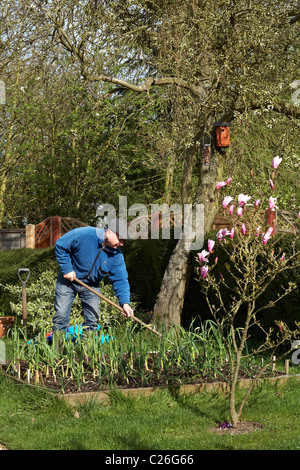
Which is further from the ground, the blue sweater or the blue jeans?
the blue sweater

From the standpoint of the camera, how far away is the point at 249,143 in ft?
38.4

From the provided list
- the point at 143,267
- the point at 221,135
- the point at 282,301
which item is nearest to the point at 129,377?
the point at 282,301

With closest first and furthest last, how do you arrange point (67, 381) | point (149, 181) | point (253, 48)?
point (67, 381) → point (253, 48) → point (149, 181)

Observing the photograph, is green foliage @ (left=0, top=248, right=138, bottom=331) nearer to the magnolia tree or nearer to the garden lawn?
the garden lawn

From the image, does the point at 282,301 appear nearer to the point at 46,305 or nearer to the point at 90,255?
the point at 90,255

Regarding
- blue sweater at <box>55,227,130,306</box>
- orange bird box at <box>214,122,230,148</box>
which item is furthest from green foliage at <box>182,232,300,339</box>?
orange bird box at <box>214,122,230,148</box>

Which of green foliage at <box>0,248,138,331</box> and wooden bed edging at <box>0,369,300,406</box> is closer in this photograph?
wooden bed edging at <box>0,369,300,406</box>

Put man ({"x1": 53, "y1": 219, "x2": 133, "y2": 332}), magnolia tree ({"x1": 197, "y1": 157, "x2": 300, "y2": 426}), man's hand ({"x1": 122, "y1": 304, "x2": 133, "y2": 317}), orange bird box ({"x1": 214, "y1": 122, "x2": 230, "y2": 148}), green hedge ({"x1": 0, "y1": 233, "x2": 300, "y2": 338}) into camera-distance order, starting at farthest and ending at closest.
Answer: green hedge ({"x1": 0, "y1": 233, "x2": 300, "y2": 338}) < orange bird box ({"x1": 214, "y1": 122, "x2": 230, "y2": 148}) < man ({"x1": 53, "y1": 219, "x2": 133, "y2": 332}) < man's hand ({"x1": 122, "y1": 304, "x2": 133, "y2": 317}) < magnolia tree ({"x1": 197, "y1": 157, "x2": 300, "y2": 426})

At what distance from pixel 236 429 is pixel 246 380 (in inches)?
39.8

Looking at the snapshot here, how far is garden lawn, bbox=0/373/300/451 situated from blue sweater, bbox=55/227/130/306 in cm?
144

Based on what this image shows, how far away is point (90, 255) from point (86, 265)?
12cm

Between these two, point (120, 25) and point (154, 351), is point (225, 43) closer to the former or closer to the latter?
point (120, 25)

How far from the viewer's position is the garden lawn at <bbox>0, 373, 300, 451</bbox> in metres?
4.33
